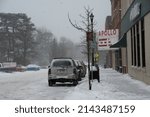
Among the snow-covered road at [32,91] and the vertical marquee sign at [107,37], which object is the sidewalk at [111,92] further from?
the vertical marquee sign at [107,37]

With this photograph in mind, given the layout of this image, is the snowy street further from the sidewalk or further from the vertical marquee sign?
the vertical marquee sign

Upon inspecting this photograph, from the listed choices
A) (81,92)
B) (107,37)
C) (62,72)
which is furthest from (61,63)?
(107,37)

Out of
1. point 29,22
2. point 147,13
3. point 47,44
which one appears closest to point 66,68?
point 147,13

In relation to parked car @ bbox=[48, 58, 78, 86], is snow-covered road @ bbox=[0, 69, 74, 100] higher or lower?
lower

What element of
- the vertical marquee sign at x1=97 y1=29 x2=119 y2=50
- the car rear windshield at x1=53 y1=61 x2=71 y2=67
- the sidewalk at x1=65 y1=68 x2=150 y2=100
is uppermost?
the vertical marquee sign at x1=97 y1=29 x2=119 y2=50

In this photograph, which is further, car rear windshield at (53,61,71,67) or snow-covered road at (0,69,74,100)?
car rear windshield at (53,61,71,67)

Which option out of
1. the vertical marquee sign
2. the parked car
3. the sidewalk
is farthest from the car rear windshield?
the vertical marquee sign

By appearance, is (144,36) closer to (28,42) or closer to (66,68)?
(66,68)

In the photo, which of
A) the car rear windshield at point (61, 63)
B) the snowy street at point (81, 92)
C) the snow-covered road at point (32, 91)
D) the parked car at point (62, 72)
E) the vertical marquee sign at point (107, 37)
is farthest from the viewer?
the vertical marquee sign at point (107, 37)

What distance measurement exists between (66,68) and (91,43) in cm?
430

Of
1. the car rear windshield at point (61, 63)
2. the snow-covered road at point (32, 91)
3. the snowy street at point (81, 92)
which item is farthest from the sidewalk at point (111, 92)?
the car rear windshield at point (61, 63)

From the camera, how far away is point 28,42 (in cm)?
9706

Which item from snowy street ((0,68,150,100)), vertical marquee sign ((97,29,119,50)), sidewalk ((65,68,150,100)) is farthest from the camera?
vertical marquee sign ((97,29,119,50))

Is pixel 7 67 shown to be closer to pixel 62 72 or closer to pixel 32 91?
pixel 62 72
